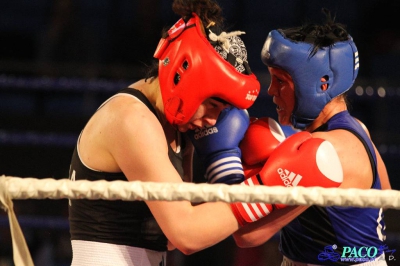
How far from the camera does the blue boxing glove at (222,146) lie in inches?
80.7

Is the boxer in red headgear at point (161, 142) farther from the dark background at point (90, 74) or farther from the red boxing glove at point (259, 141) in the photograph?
the dark background at point (90, 74)

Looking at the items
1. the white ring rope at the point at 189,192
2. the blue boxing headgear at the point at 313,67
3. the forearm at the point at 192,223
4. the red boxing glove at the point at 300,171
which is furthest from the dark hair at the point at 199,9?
the white ring rope at the point at 189,192

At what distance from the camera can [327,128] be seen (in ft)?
6.99

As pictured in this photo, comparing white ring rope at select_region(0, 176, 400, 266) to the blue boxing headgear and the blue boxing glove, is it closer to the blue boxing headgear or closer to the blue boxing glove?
the blue boxing glove

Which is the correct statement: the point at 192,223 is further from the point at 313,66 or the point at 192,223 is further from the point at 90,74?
the point at 90,74

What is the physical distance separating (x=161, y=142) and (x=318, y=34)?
2.36ft

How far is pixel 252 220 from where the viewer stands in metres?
1.84

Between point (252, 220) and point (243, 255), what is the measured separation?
1.85 metres

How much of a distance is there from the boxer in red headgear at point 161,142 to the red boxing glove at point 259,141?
0.63ft

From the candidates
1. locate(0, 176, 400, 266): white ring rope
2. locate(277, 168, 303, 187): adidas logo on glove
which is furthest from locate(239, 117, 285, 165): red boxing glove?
→ locate(0, 176, 400, 266): white ring rope

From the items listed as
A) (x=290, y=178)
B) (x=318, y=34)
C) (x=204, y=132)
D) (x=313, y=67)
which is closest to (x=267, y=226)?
(x=290, y=178)

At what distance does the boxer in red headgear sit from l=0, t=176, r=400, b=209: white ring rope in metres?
0.37

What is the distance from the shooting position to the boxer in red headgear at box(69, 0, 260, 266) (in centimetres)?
181

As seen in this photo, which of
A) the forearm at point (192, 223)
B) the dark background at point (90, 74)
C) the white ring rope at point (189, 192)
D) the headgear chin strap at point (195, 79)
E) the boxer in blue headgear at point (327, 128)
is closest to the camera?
the white ring rope at point (189, 192)
